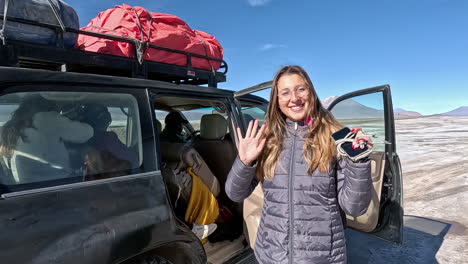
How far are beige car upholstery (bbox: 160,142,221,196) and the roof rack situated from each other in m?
0.65

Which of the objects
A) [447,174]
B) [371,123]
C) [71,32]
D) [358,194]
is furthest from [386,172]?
[447,174]

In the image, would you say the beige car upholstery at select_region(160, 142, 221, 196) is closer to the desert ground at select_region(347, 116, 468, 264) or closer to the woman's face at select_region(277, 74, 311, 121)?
the woman's face at select_region(277, 74, 311, 121)

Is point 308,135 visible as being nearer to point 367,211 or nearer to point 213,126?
point 367,211

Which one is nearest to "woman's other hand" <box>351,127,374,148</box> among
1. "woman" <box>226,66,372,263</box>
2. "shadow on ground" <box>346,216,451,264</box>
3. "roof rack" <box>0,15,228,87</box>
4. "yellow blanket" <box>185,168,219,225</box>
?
"woman" <box>226,66,372,263</box>

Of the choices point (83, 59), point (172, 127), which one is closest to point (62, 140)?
point (83, 59)

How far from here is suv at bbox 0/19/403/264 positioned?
1.30 meters

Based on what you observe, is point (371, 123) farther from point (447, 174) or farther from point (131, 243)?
point (447, 174)

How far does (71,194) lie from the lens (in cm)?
141

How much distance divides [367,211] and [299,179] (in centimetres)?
112

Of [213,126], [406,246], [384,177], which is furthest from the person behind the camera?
[406,246]

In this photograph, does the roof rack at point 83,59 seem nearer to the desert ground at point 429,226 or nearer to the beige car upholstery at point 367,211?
the beige car upholstery at point 367,211

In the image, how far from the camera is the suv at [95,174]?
1.30m

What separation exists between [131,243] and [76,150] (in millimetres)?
558

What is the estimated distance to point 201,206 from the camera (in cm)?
256
